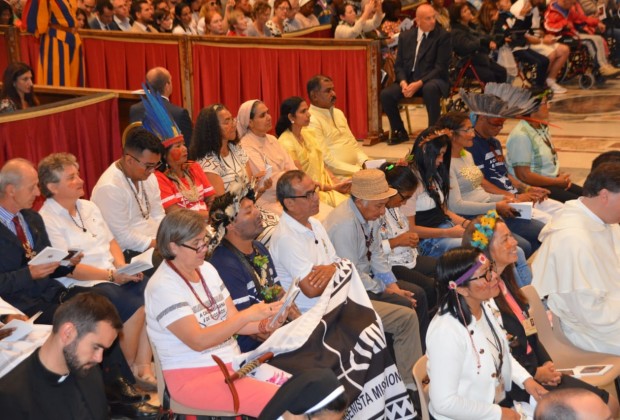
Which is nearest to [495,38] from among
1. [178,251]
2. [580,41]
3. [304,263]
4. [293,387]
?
[580,41]

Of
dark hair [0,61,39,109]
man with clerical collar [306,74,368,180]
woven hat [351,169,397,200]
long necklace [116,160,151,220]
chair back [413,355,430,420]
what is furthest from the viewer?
dark hair [0,61,39,109]

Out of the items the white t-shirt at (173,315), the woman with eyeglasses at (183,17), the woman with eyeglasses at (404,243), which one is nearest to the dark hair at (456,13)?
the woman with eyeglasses at (183,17)

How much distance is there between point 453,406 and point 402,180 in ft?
7.05

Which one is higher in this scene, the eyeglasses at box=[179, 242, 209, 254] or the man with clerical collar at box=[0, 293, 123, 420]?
the eyeglasses at box=[179, 242, 209, 254]

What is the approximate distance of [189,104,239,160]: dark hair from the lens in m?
6.09

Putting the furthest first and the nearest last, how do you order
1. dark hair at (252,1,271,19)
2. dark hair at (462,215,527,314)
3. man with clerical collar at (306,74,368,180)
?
dark hair at (252,1,271,19) < man with clerical collar at (306,74,368,180) < dark hair at (462,215,527,314)

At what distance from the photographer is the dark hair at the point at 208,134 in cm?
609

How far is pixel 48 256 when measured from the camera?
4.36 m

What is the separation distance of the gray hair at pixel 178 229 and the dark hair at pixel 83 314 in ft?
2.07

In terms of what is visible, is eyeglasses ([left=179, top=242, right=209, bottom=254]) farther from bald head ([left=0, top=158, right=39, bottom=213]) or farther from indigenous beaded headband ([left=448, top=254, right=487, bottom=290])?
bald head ([left=0, top=158, right=39, bottom=213])

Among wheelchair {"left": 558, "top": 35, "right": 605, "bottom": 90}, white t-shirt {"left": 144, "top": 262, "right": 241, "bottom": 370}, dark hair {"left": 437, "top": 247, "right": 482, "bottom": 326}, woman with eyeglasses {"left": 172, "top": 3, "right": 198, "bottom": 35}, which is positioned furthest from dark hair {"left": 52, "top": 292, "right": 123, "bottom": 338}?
wheelchair {"left": 558, "top": 35, "right": 605, "bottom": 90}

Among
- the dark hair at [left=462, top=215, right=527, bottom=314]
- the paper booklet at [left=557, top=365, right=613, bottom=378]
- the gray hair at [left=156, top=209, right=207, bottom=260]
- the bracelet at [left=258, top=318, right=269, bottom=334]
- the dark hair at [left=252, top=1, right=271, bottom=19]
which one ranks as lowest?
the paper booklet at [left=557, top=365, right=613, bottom=378]

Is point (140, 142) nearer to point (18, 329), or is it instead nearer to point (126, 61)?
point (18, 329)

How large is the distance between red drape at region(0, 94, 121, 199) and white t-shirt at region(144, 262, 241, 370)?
2.65 m
